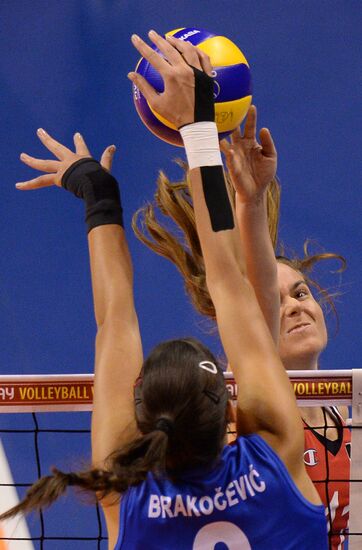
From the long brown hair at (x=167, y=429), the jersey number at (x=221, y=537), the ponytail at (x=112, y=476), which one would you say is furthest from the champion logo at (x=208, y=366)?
the jersey number at (x=221, y=537)

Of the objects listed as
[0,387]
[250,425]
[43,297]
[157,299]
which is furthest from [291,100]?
[250,425]

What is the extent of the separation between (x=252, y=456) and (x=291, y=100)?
4912 mm

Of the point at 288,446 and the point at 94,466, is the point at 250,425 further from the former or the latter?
the point at 94,466

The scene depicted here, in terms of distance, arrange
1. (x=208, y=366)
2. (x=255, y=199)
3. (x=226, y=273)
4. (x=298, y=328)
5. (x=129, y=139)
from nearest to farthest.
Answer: (x=208, y=366) → (x=226, y=273) → (x=255, y=199) → (x=298, y=328) → (x=129, y=139)

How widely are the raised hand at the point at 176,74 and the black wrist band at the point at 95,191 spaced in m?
0.27

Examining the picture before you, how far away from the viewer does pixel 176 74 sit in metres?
2.23

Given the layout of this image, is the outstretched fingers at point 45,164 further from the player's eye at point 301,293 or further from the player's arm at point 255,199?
the player's eye at point 301,293

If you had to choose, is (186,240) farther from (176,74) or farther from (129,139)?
(129,139)

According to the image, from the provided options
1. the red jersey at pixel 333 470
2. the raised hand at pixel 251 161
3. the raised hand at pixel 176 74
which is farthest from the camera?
the red jersey at pixel 333 470

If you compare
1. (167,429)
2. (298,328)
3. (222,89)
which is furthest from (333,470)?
(167,429)

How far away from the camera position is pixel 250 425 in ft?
6.82

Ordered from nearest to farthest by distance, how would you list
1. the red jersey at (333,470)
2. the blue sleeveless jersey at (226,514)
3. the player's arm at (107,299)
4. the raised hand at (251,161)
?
the blue sleeveless jersey at (226,514) < the player's arm at (107,299) < the raised hand at (251,161) < the red jersey at (333,470)

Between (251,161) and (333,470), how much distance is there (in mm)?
1147

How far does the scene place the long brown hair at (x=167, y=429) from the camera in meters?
→ 1.87
